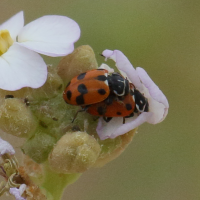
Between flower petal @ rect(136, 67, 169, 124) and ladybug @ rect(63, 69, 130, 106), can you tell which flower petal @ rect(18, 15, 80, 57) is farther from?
flower petal @ rect(136, 67, 169, 124)

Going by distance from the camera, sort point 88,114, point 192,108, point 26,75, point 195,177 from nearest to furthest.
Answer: point 26,75 → point 88,114 → point 195,177 → point 192,108

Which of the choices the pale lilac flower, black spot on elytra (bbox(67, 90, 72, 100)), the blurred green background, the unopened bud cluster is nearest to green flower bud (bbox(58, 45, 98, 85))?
the unopened bud cluster

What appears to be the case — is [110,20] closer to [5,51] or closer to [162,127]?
[162,127]

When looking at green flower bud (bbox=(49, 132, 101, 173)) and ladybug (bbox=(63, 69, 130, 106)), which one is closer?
green flower bud (bbox=(49, 132, 101, 173))

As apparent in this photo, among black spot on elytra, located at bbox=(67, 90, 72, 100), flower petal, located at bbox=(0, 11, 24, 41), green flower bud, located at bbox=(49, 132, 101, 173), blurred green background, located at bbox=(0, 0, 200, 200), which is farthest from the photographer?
blurred green background, located at bbox=(0, 0, 200, 200)

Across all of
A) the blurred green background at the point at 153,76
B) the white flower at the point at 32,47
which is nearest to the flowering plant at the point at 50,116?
the white flower at the point at 32,47

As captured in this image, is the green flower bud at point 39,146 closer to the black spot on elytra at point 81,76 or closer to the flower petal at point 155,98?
the black spot on elytra at point 81,76

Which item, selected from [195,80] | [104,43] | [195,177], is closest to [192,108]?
[195,80]
